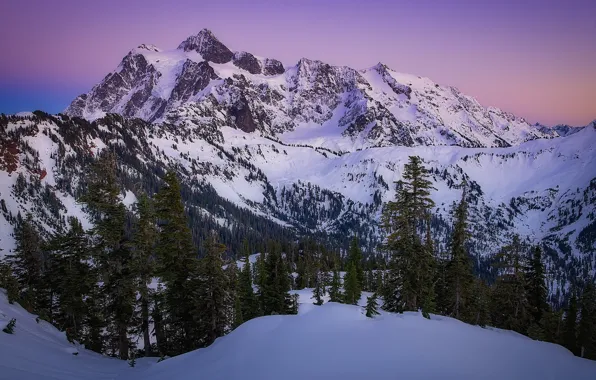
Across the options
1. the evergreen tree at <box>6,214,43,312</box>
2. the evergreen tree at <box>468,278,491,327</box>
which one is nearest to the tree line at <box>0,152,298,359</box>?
the evergreen tree at <box>6,214,43,312</box>

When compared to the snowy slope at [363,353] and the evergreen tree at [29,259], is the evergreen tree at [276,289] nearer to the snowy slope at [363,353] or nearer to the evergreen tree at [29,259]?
the evergreen tree at [29,259]

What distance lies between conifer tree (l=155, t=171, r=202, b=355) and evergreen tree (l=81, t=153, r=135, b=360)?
232 cm

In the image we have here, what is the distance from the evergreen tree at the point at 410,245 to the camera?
77.5 feet

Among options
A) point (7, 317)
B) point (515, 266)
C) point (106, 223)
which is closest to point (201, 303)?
point (106, 223)

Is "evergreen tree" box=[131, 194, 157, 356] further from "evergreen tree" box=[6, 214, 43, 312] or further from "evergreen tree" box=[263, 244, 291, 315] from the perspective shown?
"evergreen tree" box=[6, 214, 43, 312]

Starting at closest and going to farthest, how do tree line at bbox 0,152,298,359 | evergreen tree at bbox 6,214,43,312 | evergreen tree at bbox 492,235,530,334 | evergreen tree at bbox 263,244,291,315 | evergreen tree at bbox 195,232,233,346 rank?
tree line at bbox 0,152,298,359 → evergreen tree at bbox 195,232,233,346 → evergreen tree at bbox 492,235,530,334 → evergreen tree at bbox 6,214,43,312 → evergreen tree at bbox 263,244,291,315

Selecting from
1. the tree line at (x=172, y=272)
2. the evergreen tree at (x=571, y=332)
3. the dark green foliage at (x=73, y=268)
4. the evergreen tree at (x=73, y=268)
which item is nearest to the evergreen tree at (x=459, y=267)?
the tree line at (x=172, y=272)

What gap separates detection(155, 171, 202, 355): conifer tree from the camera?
22.6 m

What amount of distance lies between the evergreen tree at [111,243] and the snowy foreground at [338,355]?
628cm

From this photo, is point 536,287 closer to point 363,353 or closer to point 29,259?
point 363,353

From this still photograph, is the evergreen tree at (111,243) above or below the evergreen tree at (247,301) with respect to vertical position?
above

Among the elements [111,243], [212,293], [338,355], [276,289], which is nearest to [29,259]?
[111,243]

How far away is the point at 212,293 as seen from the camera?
22188mm

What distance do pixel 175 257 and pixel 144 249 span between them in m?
2.70
